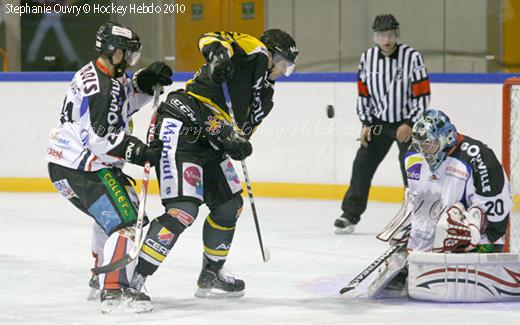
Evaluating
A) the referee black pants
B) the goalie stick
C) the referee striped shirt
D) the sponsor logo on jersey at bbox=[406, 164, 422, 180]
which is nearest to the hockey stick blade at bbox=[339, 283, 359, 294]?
the goalie stick

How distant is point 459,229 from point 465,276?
181mm

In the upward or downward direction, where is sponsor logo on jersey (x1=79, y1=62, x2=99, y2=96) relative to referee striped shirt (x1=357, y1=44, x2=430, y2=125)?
upward

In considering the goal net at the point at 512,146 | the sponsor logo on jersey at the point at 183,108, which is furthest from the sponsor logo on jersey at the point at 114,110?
the goal net at the point at 512,146

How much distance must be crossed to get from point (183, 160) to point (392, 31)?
278cm

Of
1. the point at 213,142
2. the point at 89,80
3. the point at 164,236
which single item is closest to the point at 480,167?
the point at 213,142

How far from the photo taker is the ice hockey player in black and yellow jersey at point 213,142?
181 inches

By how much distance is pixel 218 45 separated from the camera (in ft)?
15.3

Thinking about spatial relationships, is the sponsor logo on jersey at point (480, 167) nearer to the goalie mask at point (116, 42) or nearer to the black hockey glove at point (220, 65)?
the black hockey glove at point (220, 65)

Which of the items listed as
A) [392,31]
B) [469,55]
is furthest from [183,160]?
[469,55]

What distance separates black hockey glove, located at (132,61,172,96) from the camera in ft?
15.5

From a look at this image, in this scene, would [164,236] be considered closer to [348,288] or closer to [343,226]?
[348,288]

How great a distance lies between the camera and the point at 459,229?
15.5 feet

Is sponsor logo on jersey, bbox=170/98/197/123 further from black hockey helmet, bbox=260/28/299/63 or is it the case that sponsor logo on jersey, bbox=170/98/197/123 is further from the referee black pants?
the referee black pants

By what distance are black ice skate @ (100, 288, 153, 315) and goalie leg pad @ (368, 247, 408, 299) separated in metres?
0.93
